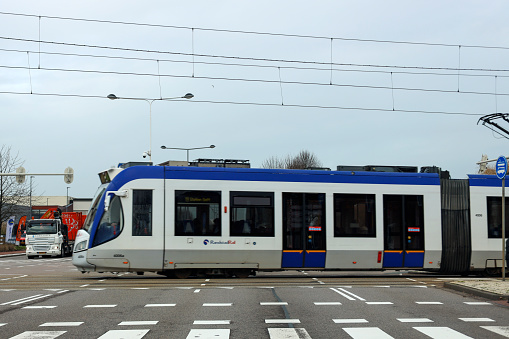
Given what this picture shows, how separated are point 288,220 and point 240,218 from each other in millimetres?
1375

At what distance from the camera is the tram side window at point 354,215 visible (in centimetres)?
1872

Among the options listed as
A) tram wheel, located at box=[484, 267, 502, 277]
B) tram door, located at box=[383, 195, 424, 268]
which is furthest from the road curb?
tram wheel, located at box=[484, 267, 502, 277]

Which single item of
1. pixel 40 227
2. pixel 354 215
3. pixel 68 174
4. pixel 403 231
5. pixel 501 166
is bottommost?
pixel 40 227

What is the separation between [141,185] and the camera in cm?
1777

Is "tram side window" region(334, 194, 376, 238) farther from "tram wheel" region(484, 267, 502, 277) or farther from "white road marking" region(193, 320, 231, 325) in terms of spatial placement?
"white road marking" region(193, 320, 231, 325)

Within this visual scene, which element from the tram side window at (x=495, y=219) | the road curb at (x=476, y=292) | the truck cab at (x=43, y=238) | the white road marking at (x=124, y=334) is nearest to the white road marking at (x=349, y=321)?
the white road marking at (x=124, y=334)

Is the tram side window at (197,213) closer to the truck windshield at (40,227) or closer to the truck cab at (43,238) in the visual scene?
the truck cab at (43,238)

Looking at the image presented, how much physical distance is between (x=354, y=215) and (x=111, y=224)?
22.8ft

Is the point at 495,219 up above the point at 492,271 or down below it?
above

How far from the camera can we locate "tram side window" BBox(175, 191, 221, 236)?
17875 mm

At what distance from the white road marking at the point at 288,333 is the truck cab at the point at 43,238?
1366 inches

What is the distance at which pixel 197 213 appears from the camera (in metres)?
18.0

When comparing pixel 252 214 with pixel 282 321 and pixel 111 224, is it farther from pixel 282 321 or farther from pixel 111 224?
pixel 282 321

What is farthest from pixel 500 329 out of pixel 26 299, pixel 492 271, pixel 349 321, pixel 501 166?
pixel 492 271
